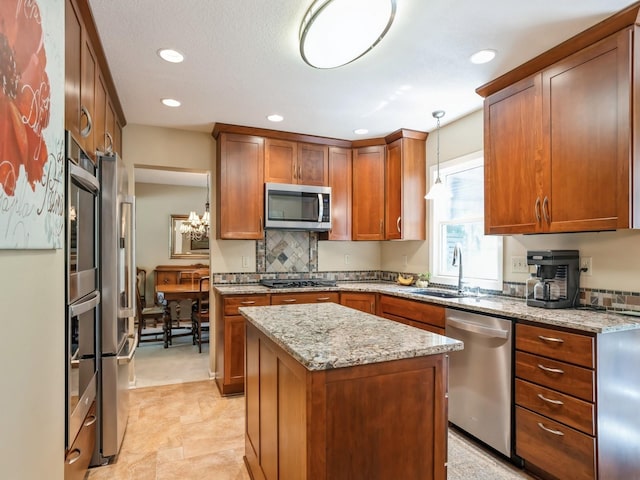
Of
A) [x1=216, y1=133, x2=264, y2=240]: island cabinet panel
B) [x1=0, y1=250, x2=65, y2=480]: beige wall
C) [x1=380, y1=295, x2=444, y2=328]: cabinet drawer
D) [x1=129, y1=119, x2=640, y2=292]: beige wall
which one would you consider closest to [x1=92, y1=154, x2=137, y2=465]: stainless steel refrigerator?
[x1=0, y1=250, x2=65, y2=480]: beige wall

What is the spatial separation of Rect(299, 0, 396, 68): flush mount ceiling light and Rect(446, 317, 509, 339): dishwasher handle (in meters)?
1.81

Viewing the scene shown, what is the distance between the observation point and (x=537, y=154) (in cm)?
241

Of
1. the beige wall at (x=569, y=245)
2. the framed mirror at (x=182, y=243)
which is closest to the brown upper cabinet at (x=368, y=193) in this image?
the beige wall at (x=569, y=245)

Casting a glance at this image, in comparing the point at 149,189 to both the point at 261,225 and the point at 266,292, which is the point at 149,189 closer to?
the point at 261,225

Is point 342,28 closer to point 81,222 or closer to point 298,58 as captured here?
point 298,58

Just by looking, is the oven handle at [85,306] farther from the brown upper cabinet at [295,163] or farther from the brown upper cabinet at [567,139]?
the brown upper cabinet at [567,139]

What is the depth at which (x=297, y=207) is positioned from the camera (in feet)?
12.9

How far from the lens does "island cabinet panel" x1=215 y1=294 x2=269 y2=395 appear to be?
3.36 m

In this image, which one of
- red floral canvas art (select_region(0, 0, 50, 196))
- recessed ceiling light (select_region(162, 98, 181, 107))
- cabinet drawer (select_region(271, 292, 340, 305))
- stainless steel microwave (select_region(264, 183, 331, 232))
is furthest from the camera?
stainless steel microwave (select_region(264, 183, 331, 232))

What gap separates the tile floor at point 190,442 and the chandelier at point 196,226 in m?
2.83

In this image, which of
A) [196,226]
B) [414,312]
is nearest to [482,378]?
[414,312]

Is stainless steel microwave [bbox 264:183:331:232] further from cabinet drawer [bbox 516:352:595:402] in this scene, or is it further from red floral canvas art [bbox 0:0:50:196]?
red floral canvas art [bbox 0:0:50:196]

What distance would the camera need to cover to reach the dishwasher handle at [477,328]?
233 centimetres

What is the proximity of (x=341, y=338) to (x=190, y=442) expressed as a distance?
175 centimetres
